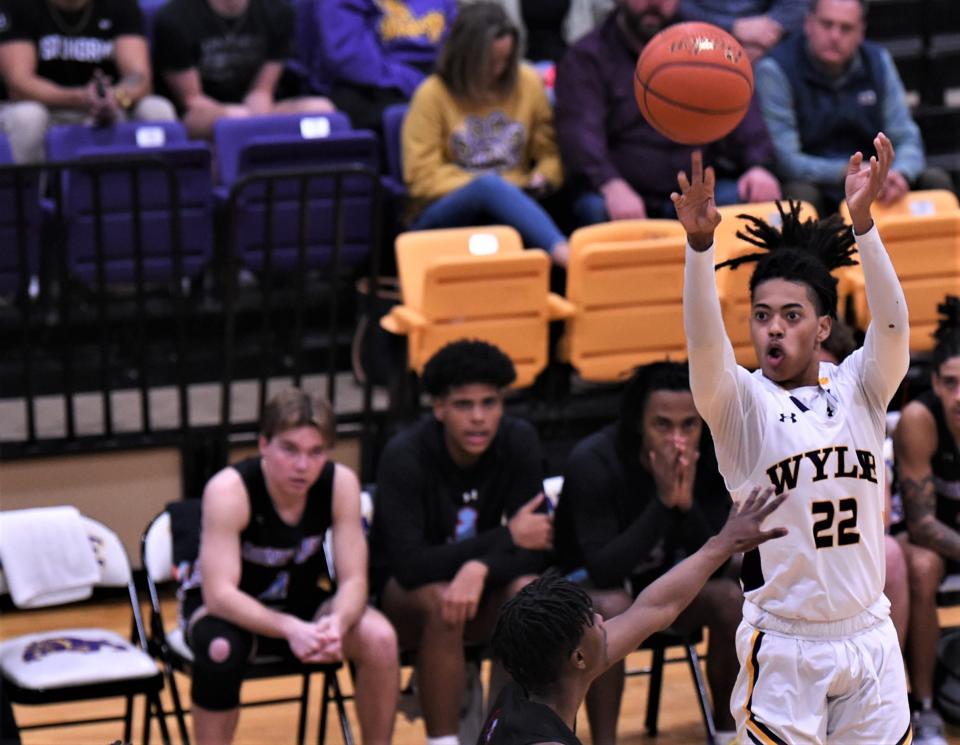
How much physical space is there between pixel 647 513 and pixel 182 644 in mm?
1538

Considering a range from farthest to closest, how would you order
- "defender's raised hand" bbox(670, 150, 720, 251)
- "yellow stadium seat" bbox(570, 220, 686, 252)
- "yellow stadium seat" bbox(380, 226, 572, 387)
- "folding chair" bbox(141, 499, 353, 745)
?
"yellow stadium seat" bbox(570, 220, 686, 252), "yellow stadium seat" bbox(380, 226, 572, 387), "folding chair" bbox(141, 499, 353, 745), "defender's raised hand" bbox(670, 150, 720, 251)

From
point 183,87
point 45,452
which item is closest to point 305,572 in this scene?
point 45,452

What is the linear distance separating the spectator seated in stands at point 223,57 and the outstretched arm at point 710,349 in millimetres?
4105

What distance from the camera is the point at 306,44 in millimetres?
8148

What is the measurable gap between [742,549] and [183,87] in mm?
4969

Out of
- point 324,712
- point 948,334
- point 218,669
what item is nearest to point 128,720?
point 218,669

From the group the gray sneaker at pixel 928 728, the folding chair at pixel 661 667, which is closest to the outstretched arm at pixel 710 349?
the folding chair at pixel 661 667

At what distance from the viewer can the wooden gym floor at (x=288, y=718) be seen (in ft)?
18.6

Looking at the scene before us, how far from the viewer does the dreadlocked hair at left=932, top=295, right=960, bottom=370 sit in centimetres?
565

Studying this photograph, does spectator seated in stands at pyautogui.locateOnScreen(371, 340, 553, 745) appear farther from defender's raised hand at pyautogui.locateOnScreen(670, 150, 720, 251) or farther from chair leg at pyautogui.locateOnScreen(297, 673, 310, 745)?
defender's raised hand at pyautogui.locateOnScreen(670, 150, 720, 251)

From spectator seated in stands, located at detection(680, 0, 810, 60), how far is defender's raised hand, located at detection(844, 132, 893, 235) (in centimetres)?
425

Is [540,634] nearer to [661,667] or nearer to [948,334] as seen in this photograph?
[661,667]

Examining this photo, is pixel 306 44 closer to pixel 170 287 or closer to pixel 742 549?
pixel 170 287

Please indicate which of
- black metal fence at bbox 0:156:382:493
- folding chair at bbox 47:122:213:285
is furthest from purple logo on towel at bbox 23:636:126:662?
folding chair at bbox 47:122:213:285
